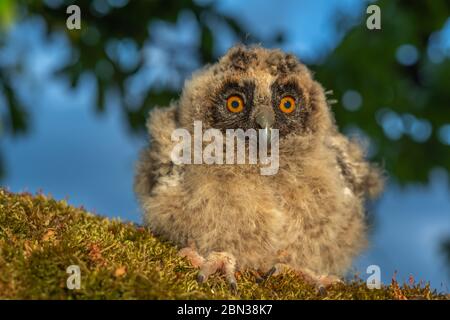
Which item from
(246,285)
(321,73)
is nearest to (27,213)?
(246,285)

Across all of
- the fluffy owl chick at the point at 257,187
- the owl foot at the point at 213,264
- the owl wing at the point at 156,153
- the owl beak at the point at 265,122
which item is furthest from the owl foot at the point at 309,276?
the owl wing at the point at 156,153

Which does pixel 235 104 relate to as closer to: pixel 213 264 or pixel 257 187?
pixel 257 187

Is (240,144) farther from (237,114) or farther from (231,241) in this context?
(231,241)

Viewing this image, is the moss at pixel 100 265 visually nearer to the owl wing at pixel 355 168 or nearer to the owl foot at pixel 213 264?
the owl foot at pixel 213 264

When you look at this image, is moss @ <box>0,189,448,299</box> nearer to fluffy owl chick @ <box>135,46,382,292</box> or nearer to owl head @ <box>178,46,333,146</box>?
fluffy owl chick @ <box>135,46,382,292</box>

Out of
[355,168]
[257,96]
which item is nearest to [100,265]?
[257,96]

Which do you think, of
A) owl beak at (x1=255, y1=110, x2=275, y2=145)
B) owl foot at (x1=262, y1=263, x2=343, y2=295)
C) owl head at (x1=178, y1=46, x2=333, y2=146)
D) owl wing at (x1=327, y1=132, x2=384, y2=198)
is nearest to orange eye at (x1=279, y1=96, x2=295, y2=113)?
owl head at (x1=178, y1=46, x2=333, y2=146)
